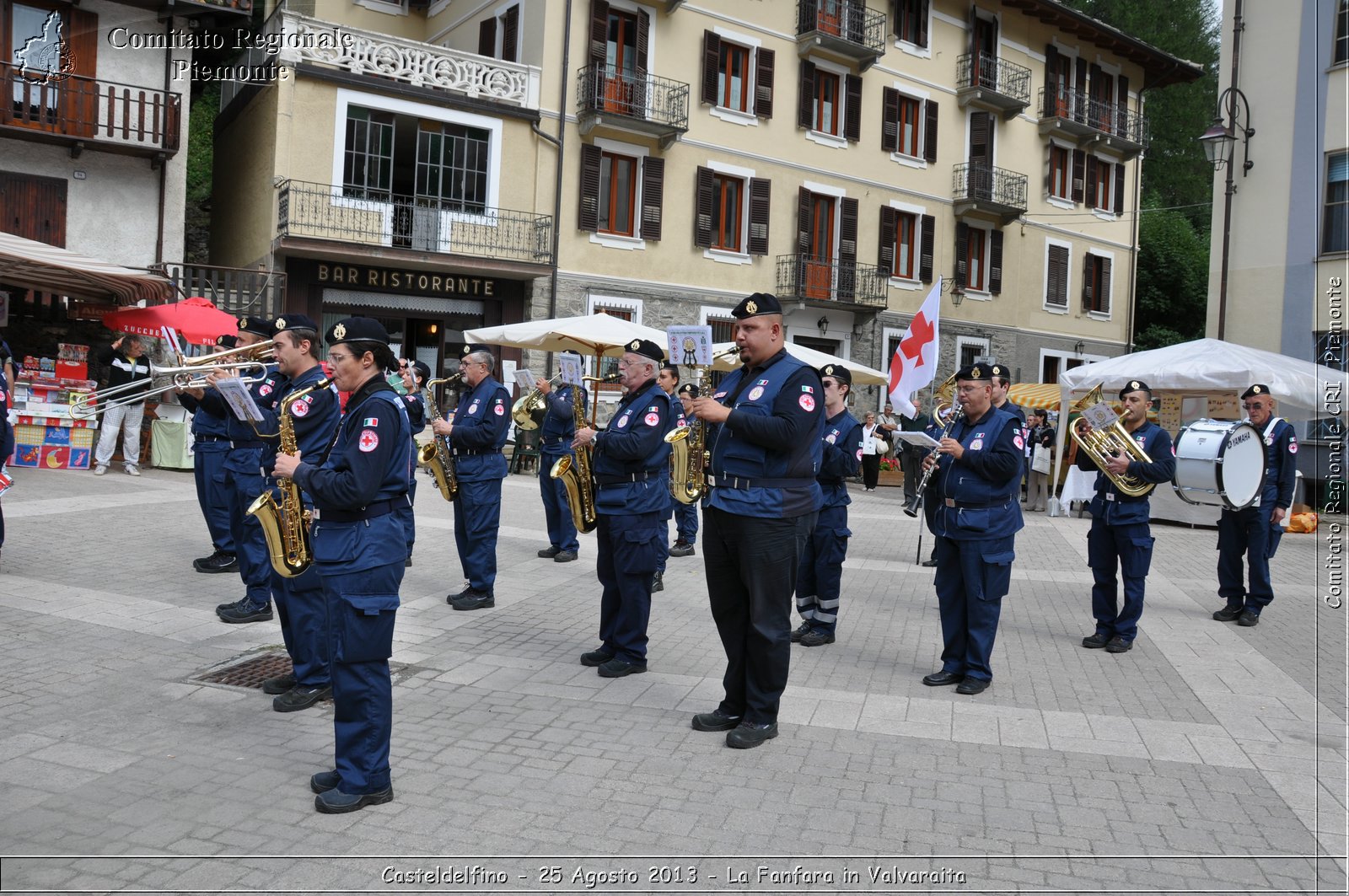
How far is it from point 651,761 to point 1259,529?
723cm

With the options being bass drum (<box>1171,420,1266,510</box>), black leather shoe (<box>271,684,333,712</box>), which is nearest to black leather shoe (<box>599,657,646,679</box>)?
black leather shoe (<box>271,684,333,712</box>)

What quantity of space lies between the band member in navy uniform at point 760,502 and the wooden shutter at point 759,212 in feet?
70.6

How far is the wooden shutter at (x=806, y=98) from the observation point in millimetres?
27234

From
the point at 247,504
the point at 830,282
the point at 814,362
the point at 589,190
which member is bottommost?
the point at 247,504

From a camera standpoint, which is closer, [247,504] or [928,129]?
[247,504]

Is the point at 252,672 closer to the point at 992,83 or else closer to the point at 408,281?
the point at 408,281

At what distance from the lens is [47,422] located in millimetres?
15547

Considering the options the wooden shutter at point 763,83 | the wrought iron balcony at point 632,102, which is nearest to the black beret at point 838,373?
the wrought iron balcony at point 632,102

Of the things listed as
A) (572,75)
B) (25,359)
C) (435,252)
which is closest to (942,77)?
(572,75)

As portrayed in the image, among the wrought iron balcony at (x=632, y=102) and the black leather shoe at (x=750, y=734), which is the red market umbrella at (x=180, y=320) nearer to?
the wrought iron balcony at (x=632, y=102)

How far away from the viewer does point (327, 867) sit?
3918 millimetres

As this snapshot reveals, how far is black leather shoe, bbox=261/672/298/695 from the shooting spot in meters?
6.06

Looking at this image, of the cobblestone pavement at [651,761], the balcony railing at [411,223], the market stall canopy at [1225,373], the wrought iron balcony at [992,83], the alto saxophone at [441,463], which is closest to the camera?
the cobblestone pavement at [651,761]

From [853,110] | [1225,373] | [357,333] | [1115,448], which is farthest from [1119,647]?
[853,110]
